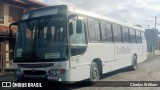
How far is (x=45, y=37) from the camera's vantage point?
Result: 1002 centimetres

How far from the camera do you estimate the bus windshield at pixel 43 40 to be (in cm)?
977

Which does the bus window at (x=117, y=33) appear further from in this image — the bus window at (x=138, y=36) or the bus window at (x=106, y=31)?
the bus window at (x=138, y=36)

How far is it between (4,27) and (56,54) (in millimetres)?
14097

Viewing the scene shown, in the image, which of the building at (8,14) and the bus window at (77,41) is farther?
the building at (8,14)

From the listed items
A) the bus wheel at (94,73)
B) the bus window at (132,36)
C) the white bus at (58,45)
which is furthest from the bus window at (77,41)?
the bus window at (132,36)

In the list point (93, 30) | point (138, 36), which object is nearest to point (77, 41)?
point (93, 30)

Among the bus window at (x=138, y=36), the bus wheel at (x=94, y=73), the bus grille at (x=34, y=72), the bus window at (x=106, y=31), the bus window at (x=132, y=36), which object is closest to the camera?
the bus grille at (x=34, y=72)

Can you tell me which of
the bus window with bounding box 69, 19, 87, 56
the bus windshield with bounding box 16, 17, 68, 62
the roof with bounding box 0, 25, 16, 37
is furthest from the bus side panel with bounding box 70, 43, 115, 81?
the roof with bounding box 0, 25, 16, 37

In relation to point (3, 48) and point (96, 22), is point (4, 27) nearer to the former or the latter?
point (3, 48)

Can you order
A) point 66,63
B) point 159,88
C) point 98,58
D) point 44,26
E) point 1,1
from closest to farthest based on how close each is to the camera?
point 66,63 < point 44,26 < point 159,88 < point 98,58 < point 1,1

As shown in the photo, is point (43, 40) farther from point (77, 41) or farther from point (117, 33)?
point (117, 33)

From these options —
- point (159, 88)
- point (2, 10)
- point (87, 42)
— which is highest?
point (2, 10)

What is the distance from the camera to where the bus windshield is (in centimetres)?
977

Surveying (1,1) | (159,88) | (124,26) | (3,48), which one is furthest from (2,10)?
(159,88)
